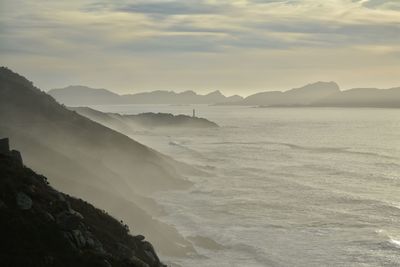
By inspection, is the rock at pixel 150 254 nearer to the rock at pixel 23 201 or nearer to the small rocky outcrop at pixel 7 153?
the rock at pixel 23 201

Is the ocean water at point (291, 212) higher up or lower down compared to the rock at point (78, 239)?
lower down

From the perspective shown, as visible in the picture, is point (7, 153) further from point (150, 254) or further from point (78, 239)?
point (150, 254)

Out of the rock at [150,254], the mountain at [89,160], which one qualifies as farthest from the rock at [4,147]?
the mountain at [89,160]

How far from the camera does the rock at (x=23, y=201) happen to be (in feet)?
71.4

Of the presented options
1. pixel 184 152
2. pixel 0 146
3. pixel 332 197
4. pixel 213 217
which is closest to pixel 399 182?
pixel 332 197

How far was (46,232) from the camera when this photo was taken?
20766 millimetres

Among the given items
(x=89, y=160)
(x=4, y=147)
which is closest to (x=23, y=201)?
(x=4, y=147)

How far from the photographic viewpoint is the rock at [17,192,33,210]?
21769mm

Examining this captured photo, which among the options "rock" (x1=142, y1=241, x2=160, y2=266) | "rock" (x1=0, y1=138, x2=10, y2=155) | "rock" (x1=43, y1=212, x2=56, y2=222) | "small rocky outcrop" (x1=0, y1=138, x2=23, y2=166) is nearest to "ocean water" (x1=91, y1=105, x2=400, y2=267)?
"rock" (x1=142, y1=241, x2=160, y2=266)

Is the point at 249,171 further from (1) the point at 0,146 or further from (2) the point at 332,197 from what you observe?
(1) the point at 0,146

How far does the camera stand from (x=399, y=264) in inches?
1534

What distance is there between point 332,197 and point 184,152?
58211 millimetres

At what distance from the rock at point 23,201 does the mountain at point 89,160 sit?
1898 centimetres

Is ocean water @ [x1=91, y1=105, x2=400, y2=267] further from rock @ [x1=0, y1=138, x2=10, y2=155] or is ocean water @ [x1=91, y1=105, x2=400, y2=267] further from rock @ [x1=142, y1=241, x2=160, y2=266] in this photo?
rock @ [x1=0, y1=138, x2=10, y2=155]
